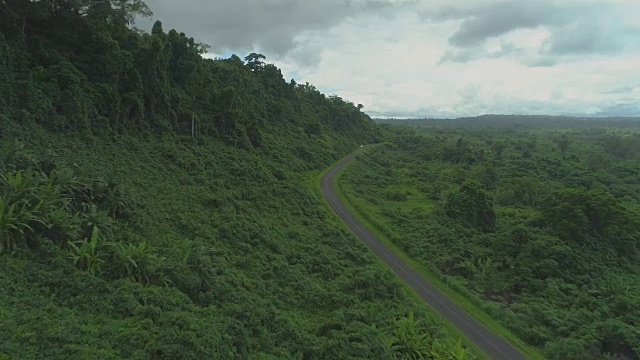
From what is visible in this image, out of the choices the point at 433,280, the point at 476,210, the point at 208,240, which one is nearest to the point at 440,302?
the point at 433,280

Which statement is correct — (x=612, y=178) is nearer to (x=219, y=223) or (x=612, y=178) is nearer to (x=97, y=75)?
(x=219, y=223)

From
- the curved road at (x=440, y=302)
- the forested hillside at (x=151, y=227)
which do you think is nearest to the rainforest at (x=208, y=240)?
the forested hillside at (x=151, y=227)

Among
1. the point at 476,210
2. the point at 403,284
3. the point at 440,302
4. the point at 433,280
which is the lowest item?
the point at 440,302

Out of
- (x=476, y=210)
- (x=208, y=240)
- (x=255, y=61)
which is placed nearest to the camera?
(x=208, y=240)

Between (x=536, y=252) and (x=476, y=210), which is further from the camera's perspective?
(x=476, y=210)

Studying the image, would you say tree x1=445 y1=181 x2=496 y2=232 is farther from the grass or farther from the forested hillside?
the forested hillside

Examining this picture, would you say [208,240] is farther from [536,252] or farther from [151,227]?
[536,252]

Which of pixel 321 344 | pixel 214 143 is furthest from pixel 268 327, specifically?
pixel 214 143
